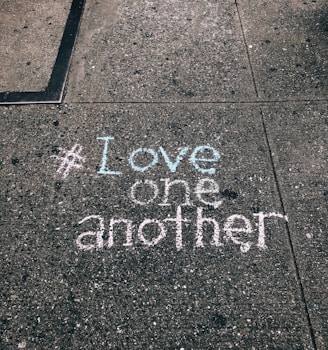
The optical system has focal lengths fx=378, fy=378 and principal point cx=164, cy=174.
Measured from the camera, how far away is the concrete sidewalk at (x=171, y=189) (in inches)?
93.4

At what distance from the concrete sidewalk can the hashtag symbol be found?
0.04ft

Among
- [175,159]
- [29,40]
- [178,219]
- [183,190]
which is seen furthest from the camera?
[29,40]

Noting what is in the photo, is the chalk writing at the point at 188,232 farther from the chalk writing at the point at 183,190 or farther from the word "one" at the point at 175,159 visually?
the word "one" at the point at 175,159

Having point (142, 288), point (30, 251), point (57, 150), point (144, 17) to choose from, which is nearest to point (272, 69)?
point (144, 17)

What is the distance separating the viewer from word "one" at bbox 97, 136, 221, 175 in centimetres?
303

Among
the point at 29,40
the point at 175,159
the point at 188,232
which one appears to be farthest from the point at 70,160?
the point at 29,40

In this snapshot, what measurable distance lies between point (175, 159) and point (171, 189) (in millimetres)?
298

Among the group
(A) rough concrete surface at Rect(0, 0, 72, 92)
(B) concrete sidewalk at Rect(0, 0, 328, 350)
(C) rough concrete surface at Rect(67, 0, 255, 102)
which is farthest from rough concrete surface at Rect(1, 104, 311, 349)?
(A) rough concrete surface at Rect(0, 0, 72, 92)

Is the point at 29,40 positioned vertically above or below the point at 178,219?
above

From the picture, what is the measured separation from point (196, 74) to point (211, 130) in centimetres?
75

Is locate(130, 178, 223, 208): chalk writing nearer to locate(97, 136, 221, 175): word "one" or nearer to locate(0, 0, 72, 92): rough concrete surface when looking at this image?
locate(97, 136, 221, 175): word "one"

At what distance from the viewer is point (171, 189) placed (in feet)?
9.57

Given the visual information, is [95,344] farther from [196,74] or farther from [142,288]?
[196,74]

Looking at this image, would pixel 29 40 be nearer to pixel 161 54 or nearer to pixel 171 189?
pixel 161 54
